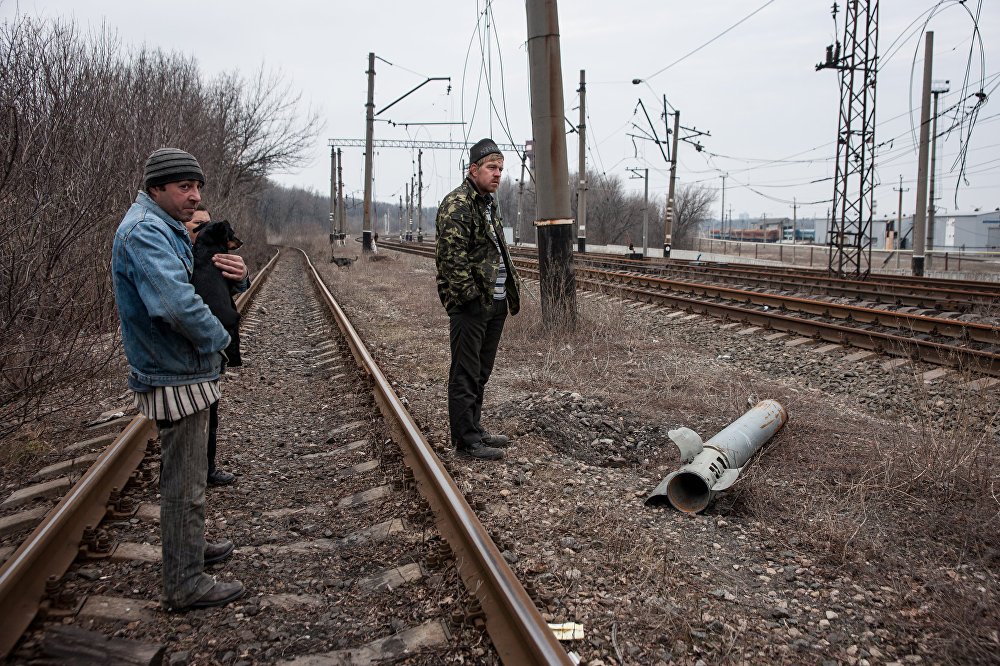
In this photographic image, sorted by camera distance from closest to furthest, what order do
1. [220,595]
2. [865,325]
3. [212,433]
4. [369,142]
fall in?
[220,595] → [212,433] → [865,325] → [369,142]

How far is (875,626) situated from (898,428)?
339 cm

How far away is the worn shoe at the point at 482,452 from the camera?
15.4 ft

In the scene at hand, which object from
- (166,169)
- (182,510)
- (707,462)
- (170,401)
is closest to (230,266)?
(166,169)

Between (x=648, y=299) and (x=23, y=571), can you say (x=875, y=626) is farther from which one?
(x=648, y=299)

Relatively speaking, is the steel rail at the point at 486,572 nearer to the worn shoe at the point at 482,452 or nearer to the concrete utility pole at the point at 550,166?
the worn shoe at the point at 482,452

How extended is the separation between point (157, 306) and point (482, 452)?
2540 mm

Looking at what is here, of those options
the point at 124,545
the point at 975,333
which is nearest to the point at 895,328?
the point at 975,333

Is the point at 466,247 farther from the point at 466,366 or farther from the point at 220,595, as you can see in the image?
the point at 220,595

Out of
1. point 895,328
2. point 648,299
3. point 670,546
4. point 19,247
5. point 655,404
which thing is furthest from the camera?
point 648,299

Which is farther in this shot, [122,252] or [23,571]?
[23,571]

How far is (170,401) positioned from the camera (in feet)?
9.38

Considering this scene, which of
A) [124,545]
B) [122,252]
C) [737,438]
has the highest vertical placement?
[122,252]

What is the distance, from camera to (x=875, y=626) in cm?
279

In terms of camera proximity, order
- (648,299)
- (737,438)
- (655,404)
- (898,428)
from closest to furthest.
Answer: (737,438)
(898,428)
(655,404)
(648,299)
